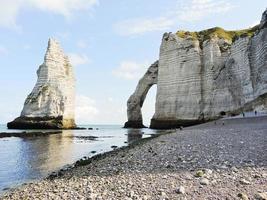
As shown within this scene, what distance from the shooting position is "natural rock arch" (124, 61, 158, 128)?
92812 millimetres

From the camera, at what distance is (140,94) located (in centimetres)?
9438

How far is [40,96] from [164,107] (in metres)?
29.0

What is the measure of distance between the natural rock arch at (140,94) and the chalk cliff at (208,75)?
46.5 feet

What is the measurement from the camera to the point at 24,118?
81.1 metres

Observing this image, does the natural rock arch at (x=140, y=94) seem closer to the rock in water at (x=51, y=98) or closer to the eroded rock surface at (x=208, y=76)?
the eroded rock surface at (x=208, y=76)

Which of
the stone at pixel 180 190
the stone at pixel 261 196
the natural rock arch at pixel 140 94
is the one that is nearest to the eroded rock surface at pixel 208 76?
the natural rock arch at pixel 140 94

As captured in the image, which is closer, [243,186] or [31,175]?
[243,186]

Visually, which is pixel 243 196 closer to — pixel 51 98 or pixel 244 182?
pixel 244 182

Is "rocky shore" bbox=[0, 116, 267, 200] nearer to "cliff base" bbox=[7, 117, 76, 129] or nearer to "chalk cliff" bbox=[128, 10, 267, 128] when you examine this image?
"chalk cliff" bbox=[128, 10, 267, 128]

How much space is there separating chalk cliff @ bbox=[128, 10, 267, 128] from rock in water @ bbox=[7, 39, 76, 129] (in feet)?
72.7

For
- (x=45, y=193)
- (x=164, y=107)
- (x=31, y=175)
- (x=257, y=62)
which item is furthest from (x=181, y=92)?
(x=45, y=193)

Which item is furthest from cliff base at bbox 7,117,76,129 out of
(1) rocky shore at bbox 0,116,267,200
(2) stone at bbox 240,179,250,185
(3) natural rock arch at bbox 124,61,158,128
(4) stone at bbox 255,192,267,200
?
(4) stone at bbox 255,192,267,200

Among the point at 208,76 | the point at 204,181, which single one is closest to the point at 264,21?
the point at 208,76

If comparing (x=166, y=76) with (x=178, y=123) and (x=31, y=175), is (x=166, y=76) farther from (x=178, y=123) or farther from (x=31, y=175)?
(x=31, y=175)
